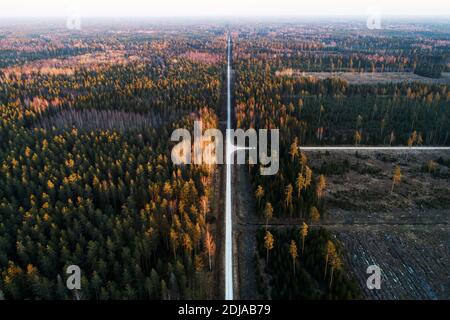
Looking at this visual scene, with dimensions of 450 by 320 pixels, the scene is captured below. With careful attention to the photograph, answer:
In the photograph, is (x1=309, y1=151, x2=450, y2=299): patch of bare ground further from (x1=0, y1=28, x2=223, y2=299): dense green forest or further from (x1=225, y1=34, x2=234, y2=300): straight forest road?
(x1=0, y1=28, x2=223, y2=299): dense green forest

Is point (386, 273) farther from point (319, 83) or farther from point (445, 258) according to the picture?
point (319, 83)

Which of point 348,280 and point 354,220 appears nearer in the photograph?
point 348,280

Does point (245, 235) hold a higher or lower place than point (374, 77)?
lower

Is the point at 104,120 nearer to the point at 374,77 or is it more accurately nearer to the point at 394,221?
the point at 394,221

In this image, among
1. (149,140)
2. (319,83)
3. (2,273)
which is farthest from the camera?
(319,83)

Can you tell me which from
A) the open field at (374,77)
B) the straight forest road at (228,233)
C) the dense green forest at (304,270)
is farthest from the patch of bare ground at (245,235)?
the open field at (374,77)

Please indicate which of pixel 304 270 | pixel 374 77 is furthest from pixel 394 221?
pixel 374 77

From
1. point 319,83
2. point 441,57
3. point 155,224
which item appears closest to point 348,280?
point 155,224

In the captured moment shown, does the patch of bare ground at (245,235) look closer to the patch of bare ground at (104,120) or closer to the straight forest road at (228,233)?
the straight forest road at (228,233)
